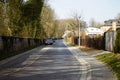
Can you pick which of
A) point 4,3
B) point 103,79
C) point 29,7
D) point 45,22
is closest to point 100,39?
point 4,3

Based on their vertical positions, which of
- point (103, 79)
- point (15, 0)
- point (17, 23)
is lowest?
point (103, 79)

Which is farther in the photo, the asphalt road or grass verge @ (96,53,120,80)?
grass verge @ (96,53,120,80)

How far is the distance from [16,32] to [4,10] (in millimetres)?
6723

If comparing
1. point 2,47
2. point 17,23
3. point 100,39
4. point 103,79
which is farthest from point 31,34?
point 103,79

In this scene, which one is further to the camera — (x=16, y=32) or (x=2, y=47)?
(x=16, y=32)

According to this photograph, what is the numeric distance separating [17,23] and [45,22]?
3541cm

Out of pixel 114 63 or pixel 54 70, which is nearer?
pixel 54 70

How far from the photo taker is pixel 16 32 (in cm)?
4819

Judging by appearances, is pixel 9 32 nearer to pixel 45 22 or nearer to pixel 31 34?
pixel 31 34

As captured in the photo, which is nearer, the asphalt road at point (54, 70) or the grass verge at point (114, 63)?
the asphalt road at point (54, 70)

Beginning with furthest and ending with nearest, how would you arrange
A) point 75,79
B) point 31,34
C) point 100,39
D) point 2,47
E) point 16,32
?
point 31,34 → point 16,32 → point 100,39 → point 2,47 → point 75,79

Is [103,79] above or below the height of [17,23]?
below

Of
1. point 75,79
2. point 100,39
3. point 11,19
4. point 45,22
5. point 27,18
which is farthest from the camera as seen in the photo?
point 45,22

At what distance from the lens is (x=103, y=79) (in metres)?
12.9
